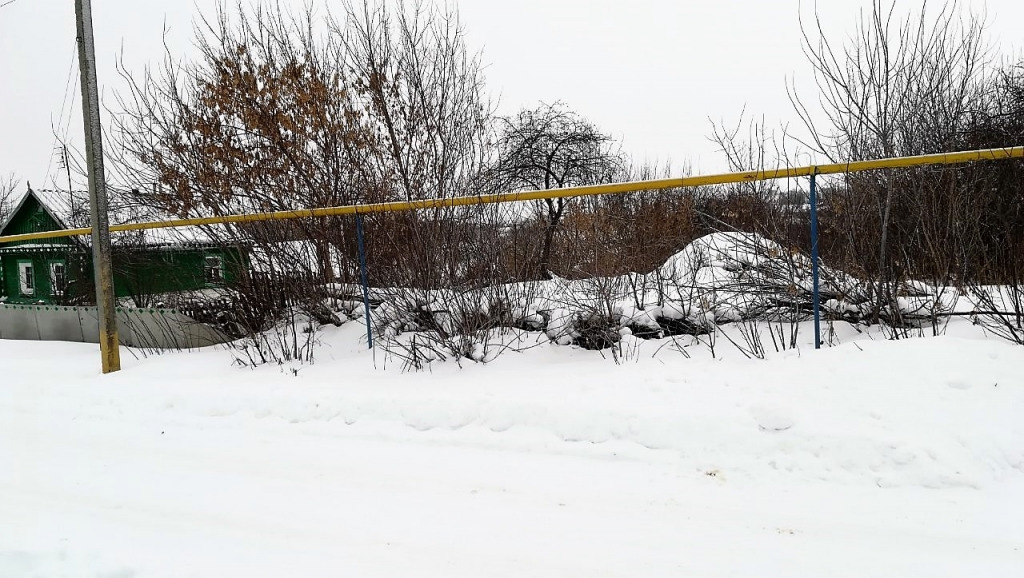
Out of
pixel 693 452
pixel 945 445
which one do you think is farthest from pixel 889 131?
pixel 693 452

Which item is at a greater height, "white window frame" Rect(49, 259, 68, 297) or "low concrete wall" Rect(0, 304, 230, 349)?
"white window frame" Rect(49, 259, 68, 297)

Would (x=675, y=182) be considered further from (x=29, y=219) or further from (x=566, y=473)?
(x=29, y=219)

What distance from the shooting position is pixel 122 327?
652 centimetres

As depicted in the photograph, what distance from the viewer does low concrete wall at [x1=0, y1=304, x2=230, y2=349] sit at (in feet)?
20.0

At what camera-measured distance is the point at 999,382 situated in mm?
2881

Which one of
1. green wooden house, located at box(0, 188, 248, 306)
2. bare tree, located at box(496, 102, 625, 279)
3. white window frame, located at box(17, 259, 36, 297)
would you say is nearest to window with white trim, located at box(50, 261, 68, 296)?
green wooden house, located at box(0, 188, 248, 306)

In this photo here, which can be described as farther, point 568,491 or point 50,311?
point 50,311

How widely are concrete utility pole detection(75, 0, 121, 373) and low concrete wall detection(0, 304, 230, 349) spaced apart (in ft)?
2.53

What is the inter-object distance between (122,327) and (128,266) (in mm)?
1191

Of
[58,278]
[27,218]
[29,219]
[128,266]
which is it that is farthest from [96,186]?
[27,218]

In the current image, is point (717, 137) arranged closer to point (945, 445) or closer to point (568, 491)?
point (945, 445)

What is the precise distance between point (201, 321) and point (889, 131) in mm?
6626

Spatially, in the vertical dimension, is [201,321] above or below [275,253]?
below

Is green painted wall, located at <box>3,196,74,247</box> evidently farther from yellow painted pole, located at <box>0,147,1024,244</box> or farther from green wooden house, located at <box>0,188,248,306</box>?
yellow painted pole, located at <box>0,147,1024,244</box>
